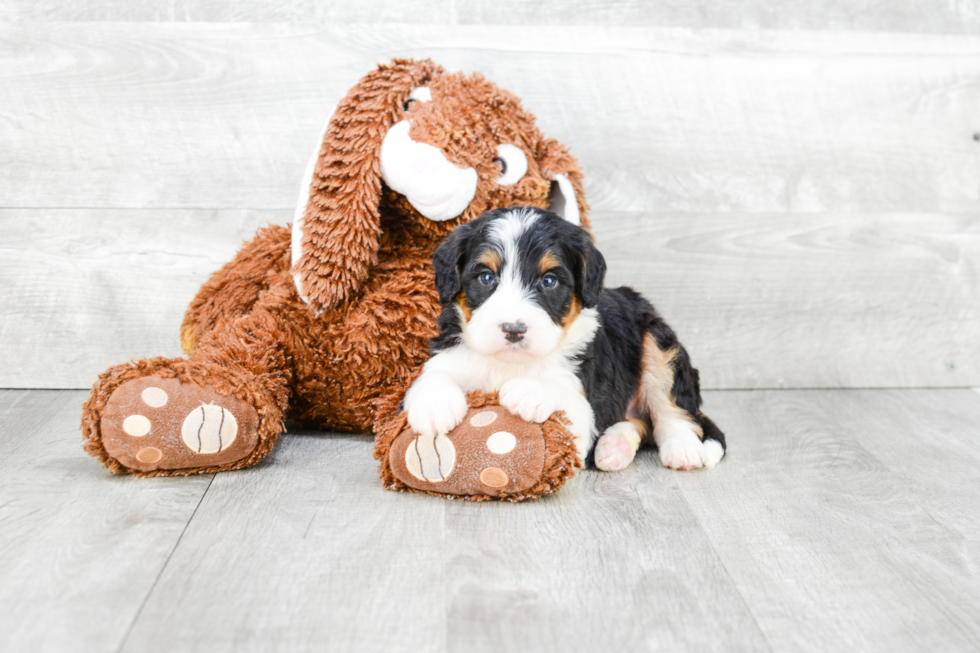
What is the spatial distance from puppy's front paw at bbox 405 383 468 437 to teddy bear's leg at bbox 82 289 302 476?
1.45ft

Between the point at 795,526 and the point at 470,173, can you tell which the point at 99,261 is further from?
the point at 795,526

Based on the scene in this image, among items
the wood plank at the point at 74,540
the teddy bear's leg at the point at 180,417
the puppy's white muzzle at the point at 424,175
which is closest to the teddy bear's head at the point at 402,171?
the puppy's white muzzle at the point at 424,175

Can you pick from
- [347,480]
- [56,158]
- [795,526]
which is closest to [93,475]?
[347,480]

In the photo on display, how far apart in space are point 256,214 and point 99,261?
0.58 m

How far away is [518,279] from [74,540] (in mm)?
1109

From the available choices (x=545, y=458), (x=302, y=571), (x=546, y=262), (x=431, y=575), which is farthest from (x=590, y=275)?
(x=302, y=571)

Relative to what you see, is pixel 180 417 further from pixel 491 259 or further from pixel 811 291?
pixel 811 291

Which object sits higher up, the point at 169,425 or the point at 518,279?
the point at 518,279

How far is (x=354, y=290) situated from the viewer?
2361mm

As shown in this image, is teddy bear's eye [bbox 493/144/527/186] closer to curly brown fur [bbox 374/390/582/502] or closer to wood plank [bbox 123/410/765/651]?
curly brown fur [bbox 374/390/582/502]

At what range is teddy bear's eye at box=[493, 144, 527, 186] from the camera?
2.38 m

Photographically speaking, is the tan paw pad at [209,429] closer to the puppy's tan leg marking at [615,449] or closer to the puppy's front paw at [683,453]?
the puppy's tan leg marking at [615,449]

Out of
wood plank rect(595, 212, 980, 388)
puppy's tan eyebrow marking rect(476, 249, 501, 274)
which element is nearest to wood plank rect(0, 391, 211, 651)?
puppy's tan eyebrow marking rect(476, 249, 501, 274)

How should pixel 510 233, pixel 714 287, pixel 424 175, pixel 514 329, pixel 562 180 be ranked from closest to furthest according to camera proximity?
pixel 514 329 < pixel 510 233 < pixel 424 175 < pixel 562 180 < pixel 714 287
